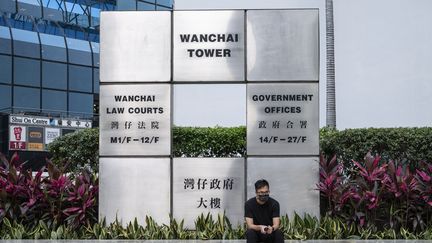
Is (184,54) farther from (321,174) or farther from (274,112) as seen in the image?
(321,174)

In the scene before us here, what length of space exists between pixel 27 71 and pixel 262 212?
36.6m

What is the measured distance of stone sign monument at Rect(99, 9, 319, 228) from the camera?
12883 mm

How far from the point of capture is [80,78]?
46.4 meters

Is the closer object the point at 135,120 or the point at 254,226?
the point at 254,226

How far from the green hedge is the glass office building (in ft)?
66.9

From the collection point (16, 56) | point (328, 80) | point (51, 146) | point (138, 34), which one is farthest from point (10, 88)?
point (138, 34)

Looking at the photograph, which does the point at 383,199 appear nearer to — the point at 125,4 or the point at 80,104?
the point at 80,104

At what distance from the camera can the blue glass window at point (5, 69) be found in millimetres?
41906

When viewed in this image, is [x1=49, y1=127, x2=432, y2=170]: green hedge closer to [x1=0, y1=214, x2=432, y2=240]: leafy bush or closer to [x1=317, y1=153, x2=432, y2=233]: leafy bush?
[x1=0, y1=214, x2=432, y2=240]: leafy bush

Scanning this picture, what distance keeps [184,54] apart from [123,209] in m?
3.04

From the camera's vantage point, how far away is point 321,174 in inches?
532

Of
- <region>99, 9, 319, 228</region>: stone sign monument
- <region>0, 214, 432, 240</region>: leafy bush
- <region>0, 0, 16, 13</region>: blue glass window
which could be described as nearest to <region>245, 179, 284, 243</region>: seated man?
<region>0, 214, 432, 240</region>: leafy bush

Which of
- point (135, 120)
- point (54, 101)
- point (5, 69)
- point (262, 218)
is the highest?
point (5, 69)

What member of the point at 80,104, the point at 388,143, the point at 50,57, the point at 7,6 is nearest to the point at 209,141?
the point at 388,143
